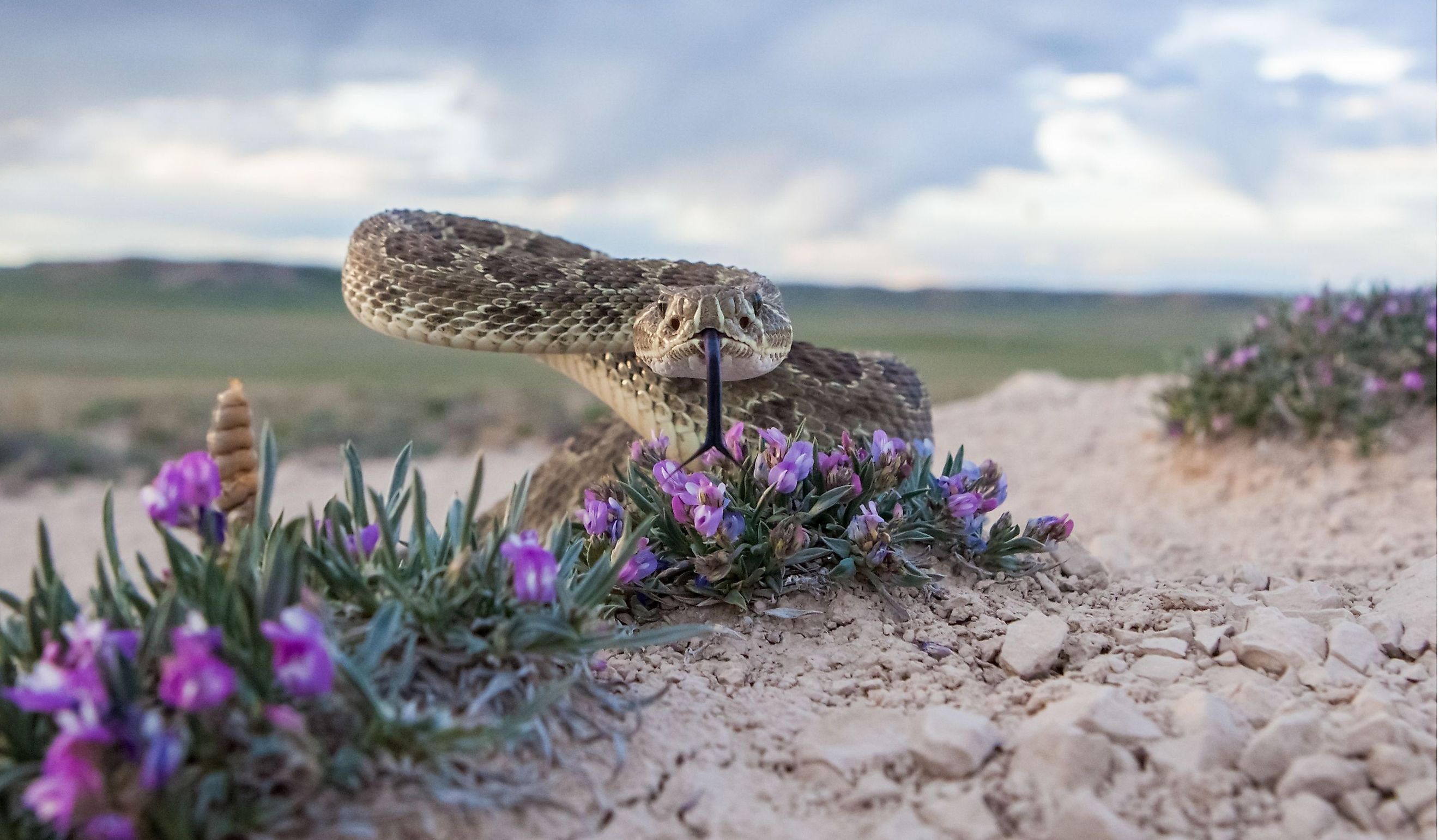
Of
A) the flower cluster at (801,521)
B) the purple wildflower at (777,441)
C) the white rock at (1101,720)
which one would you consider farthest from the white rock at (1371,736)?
the purple wildflower at (777,441)

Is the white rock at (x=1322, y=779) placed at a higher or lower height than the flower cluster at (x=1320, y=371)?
lower

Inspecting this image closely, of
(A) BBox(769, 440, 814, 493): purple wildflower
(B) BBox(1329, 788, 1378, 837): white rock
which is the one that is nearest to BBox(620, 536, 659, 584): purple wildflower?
(A) BBox(769, 440, 814, 493): purple wildflower

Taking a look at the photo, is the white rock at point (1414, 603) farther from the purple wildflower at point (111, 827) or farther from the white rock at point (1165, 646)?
the purple wildflower at point (111, 827)

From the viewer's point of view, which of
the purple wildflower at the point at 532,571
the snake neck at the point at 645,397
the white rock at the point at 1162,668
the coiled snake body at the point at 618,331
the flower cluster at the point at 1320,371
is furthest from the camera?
the flower cluster at the point at 1320,371

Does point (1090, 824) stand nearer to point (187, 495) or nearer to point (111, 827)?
point (111, 827)

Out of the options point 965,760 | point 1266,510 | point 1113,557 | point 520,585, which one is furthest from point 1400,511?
point 520,585

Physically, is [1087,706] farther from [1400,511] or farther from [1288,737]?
[1400,511]

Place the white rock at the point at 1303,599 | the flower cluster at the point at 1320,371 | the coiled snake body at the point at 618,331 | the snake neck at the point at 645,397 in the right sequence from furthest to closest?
the flower cluster at the point at 1320,371 < the snake neck at the point at 645,397 < the coiled snake body at the point at 618,331 < the white rock at the point at 1303,599

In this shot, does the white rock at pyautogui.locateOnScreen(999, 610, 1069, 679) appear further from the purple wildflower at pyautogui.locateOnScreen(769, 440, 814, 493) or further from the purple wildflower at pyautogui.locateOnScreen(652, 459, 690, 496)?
the purple wildflower at pyautogui.locateOnScreen(652, 459, 690, 496)
